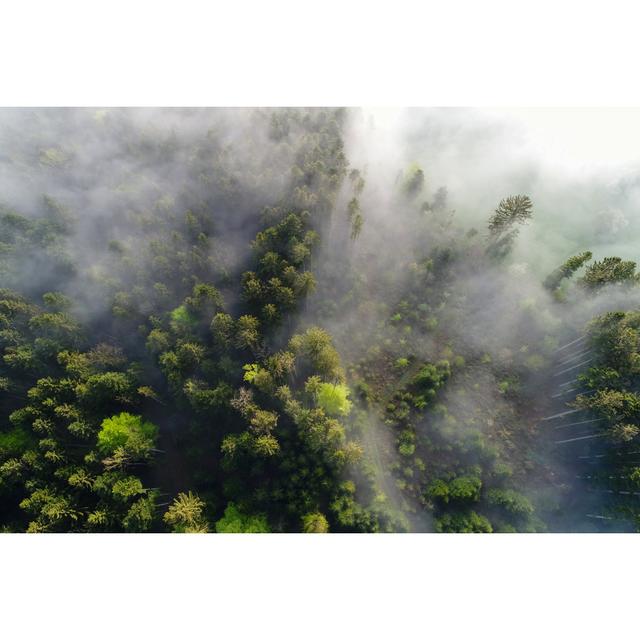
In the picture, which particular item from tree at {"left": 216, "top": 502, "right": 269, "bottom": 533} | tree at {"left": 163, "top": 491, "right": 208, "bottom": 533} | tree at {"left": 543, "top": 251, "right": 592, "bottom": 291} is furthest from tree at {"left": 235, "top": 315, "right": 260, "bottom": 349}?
tree at {"left": 543, "top": 251, "right": 592, "bottom": 291}

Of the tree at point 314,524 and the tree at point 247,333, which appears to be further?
the tree at point 247,333

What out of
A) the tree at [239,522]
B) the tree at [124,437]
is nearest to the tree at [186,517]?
the tree at [239,522]

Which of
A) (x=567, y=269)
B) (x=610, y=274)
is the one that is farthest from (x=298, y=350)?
(x=610, y=274)

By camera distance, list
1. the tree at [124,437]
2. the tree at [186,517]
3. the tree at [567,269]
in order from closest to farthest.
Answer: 1. the tree at [186,517]
2. the tree at [124,437]
3. the tree at [567,269]

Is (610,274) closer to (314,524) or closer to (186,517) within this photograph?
(314,524)

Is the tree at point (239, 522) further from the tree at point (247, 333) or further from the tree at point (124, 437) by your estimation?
the tree at point (247, 333)

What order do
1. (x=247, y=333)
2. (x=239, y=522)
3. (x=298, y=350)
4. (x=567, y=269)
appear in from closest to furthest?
(x=239, y=522) < (x=298, y=350) < (x=247, y=333) < (x=567, y=269)

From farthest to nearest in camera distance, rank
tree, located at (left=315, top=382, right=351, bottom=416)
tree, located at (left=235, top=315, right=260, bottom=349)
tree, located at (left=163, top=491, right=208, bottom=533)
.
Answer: tree, located at (left=235, top=315, right=260, bottom=349)
tree, located at (left=315, top=382, right=351, bottom=416)
tree, located at (left=163, top=491, right=208, bottom=533)

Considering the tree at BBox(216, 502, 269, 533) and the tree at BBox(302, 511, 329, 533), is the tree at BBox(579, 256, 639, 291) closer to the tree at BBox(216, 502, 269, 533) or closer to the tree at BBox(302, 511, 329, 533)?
the tree at BBox(302, 511, 329, 533)

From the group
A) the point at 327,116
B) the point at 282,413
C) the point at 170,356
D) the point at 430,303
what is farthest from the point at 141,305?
the point at 327,116
